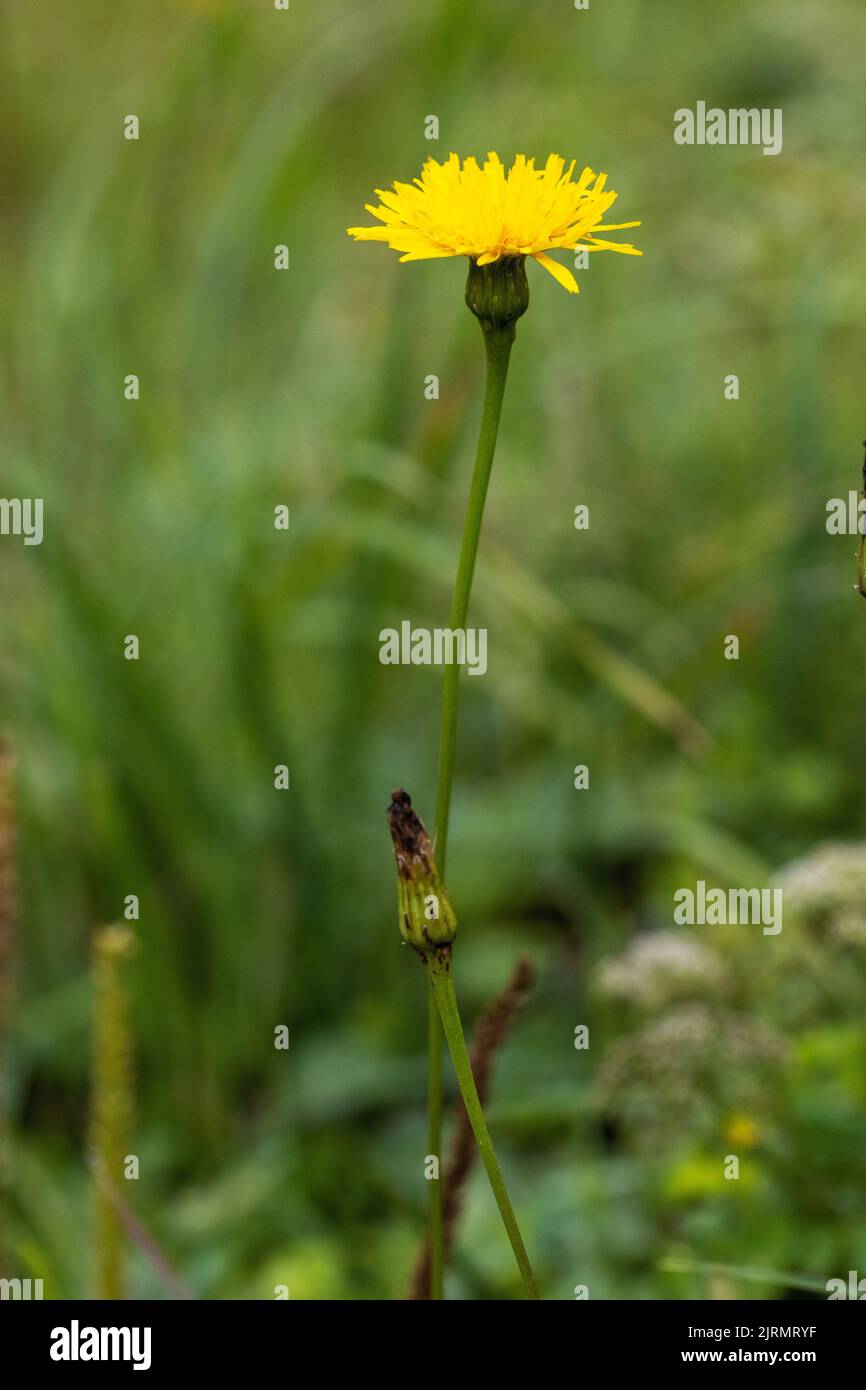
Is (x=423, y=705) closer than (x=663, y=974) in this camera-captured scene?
No

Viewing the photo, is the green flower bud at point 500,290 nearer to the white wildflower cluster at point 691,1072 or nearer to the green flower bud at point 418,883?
the green flower bud at point 418,883

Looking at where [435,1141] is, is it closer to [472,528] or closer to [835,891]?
[472,528]

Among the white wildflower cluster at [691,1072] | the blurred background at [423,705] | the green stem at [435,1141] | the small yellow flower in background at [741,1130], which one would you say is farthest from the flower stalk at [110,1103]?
the small yellow flower in background at [741,1130]

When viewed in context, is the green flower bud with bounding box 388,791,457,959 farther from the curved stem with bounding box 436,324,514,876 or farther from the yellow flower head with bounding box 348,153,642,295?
the yellow flower head with bounding box 348,153,642,295

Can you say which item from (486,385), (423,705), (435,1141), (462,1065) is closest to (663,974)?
(435,1141)

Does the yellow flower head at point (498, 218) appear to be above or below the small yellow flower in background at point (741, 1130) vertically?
above

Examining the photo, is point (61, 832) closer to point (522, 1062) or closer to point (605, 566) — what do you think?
point (522, 1062)
